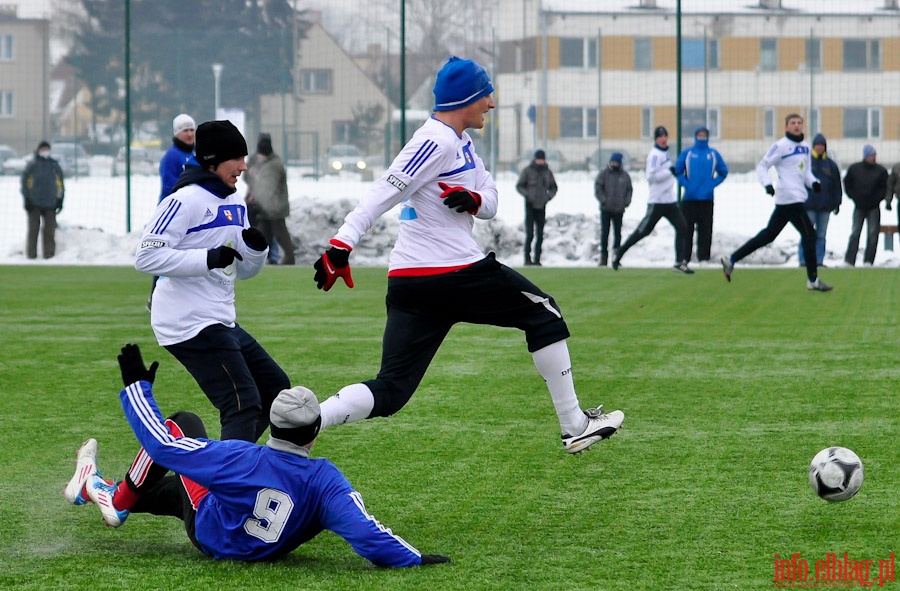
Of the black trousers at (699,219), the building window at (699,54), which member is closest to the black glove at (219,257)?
the black trousers at (699,219)

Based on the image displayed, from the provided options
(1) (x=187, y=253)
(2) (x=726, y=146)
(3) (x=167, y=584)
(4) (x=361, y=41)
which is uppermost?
(4) (x=361, y=41)

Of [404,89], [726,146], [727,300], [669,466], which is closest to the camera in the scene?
[669,466]

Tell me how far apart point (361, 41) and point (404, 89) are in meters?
1.73

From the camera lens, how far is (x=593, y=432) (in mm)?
6227

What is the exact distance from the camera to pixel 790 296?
51.2 feet

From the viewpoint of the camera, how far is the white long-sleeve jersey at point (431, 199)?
5871mm

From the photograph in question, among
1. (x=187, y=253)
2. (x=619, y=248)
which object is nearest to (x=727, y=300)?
(x=619, y=248)

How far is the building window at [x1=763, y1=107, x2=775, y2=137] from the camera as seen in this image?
25859 mm

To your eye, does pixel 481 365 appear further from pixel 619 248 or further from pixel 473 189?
pixel 619 248

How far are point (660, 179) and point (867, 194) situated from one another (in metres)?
3.55

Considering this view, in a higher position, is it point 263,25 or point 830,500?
point 263,25

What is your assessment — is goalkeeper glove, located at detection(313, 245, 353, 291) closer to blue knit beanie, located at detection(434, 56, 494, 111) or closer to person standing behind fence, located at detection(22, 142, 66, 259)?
blue knit beanie, located at detection(434, 56, 494, 111)

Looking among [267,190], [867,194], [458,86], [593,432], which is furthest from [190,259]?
[867,194]

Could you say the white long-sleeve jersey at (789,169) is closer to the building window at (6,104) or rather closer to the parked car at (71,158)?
the parked car at (71,158)
